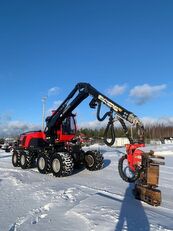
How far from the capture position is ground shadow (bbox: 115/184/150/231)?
23.1 feet

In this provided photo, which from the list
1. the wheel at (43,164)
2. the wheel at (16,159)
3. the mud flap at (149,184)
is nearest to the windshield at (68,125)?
the wheel at (43,164)

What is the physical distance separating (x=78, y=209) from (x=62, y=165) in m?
6.72

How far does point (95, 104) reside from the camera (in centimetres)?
1480

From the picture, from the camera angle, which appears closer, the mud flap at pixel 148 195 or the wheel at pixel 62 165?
the mud flap at pixel 148 195

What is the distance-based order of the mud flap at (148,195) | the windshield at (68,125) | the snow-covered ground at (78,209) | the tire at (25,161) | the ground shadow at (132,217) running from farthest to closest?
the tire at (25,161)
the windshield at (68,125)
the mud flap at (148,195)
the snow-covered ground at (78,209)
the ground shadow at (132,217)

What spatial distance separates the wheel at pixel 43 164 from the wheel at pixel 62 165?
68cm

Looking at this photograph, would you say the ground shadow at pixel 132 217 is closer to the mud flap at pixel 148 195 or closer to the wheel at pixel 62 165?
the mud flap at pixel 148 195

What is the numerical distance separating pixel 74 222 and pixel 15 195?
3890mm

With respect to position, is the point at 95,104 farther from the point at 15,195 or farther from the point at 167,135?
the point at 167,135

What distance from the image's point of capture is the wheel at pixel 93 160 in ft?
55.3

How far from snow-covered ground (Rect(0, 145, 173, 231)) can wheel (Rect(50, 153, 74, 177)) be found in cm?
182

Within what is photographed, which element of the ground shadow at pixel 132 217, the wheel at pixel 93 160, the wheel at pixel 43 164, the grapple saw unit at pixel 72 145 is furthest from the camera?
the wheel at pixel 93 160

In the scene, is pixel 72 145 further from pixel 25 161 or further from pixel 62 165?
pixel 25 161

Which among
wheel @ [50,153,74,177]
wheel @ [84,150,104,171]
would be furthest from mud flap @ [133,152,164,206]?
wheel @ [84,150,104,171]
